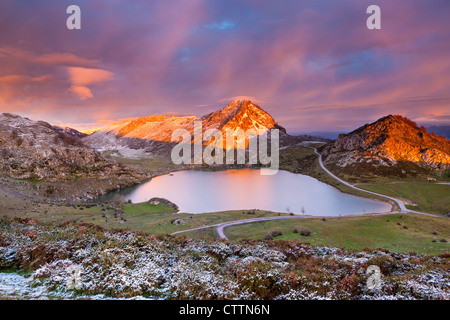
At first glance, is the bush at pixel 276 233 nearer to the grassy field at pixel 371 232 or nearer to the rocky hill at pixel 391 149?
the grassy field at pixel 371 232

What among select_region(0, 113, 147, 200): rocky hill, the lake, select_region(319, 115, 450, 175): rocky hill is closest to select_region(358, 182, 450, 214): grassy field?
the lake

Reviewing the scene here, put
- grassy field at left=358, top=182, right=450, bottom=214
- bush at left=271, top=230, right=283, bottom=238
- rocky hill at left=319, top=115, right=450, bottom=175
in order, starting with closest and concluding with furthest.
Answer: bush at left=271, top=230, right=283, bottom=238
grassy field at left=358, top=182, right=450, bottom=214
rocky hill at left=319, top=115, right=450, bottom=175

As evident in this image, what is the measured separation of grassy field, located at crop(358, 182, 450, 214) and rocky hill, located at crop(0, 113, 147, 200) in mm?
107078

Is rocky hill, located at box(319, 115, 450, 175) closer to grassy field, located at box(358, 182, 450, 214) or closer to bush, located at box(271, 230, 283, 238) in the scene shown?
grassy field, located at box(358, 182, 450, 214)

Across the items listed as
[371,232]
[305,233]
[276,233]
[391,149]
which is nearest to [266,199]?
[371,232]

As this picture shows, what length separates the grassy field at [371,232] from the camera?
88.3 ft

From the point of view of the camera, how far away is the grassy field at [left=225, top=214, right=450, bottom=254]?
1060 inches

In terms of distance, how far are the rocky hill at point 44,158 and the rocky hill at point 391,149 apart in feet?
392

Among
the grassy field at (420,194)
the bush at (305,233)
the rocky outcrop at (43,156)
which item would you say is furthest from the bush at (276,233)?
the rocky outcrop at (43,156)

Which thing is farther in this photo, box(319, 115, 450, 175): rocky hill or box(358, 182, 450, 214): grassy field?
box(319, 115, 450, 175): rocky hill

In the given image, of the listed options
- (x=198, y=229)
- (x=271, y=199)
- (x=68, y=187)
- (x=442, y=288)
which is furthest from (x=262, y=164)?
(x=442, y=288)

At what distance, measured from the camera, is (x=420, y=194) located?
7444cm
